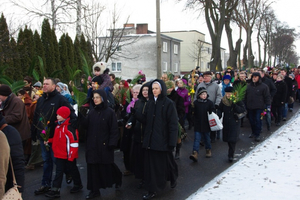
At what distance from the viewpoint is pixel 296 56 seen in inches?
4313

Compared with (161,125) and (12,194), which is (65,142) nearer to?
(161,125)

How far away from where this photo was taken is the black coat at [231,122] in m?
7.74

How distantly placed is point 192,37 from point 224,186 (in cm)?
6474

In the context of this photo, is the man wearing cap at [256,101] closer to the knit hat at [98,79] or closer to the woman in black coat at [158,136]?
the knit hat at [98,79]

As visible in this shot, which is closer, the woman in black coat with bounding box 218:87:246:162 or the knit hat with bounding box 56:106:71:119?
the knit hat with bounding box 56:106:71:119

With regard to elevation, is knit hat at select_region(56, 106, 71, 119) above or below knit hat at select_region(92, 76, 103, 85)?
below

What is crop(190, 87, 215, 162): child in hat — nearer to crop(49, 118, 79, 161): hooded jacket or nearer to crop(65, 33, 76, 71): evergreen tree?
crop(49, 118, 79, 161): hooded jacket

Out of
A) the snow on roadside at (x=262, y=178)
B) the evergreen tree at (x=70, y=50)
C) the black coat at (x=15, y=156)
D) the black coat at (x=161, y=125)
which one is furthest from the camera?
the evergreen tree at (x=70, y=50)

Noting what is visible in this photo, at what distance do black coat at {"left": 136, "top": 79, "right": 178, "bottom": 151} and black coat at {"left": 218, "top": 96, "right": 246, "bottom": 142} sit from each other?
2.81 metres

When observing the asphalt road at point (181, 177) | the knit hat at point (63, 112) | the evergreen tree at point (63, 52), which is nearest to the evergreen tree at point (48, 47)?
the evergreen tree at point (63, 52)

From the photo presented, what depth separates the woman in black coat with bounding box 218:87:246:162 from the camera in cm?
773

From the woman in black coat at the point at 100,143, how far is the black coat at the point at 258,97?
600cm

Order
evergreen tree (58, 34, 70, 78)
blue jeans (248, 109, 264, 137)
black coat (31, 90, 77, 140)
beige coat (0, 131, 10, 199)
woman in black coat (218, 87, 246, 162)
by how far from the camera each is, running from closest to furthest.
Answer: beige coat (0, 131, 10, 199) < black coat (31, 90, 77, 140) < woman in black coat (218, 87, 246, 162) < blue jeans (248, 109, 264, 137) < evergreen tree (58, 34, 70, 78)

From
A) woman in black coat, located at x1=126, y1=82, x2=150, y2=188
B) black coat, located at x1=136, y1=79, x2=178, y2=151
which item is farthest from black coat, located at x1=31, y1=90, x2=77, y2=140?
black coat, located at x1=136, y1=79, x2=178, y2=151
